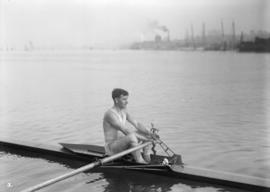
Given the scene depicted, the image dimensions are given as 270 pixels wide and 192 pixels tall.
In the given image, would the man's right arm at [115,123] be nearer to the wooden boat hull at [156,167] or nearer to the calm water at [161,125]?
the wooden boat hull at [156,167]

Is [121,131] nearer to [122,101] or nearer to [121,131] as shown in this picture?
[121,131]

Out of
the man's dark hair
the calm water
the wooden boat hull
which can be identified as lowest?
the calm water

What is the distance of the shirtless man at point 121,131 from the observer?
22.7 ft

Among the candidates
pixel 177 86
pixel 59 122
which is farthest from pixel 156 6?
pixel 59 122

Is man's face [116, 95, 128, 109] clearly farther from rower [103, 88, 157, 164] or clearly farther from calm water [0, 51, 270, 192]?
calm water [0, 51, 270, 192]

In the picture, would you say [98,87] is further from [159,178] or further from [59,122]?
[159,178]

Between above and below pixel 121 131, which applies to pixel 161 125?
below

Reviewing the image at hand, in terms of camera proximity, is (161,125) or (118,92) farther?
(161,125)

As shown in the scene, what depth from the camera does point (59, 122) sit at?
43.2 feet

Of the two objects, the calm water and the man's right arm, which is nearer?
the man's right arm

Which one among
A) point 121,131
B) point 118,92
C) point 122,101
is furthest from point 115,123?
point 118,92

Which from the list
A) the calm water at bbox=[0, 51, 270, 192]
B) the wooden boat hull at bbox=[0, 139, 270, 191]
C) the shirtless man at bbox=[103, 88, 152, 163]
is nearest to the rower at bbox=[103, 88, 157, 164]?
the shirtless man at bbox=[103, 88, 152, 163]

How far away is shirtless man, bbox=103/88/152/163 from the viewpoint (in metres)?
6.93

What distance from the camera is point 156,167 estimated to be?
673 cm
